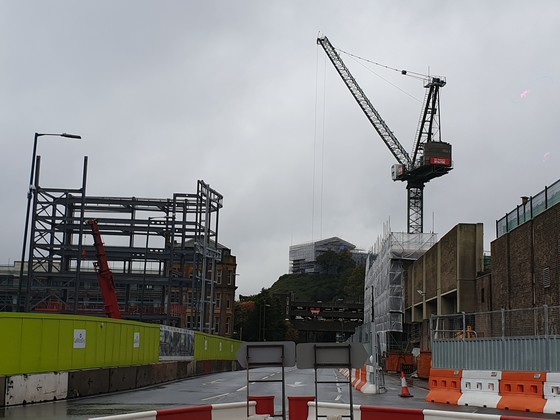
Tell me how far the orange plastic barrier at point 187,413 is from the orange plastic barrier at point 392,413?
7.91ft

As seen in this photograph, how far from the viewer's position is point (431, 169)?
106562mm

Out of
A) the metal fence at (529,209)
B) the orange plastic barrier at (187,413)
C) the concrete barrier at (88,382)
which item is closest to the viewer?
the orange plastic barrier at (187,413)

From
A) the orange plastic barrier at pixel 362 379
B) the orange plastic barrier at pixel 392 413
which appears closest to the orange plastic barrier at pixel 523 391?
the orange plastic barrier at pixel 362 379

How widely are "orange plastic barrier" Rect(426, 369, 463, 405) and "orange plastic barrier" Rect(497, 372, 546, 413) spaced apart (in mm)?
1951

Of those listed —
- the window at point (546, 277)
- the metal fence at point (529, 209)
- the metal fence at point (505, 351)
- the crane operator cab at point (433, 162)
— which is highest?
the crane operator cab at point (433, 162)

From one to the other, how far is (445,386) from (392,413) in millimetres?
12162

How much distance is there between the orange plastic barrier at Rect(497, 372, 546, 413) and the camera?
17.5 meters

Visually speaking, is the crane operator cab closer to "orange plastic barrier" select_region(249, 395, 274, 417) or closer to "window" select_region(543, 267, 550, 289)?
"window" select_region(543, 267, 550, 289)

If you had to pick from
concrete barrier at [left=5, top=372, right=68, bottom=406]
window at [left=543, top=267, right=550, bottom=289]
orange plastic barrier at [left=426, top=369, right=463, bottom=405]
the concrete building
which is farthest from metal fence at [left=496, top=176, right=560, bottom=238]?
concrete barrier at [left=5, top=372, right=68, bottom=406]

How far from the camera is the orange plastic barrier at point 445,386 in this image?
822 inches

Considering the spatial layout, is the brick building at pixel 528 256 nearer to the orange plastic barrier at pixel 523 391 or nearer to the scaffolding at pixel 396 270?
the orange plastic barrier at pixel 523 391

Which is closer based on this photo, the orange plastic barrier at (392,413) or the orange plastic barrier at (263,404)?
the orange plastic barrier at (392,413)

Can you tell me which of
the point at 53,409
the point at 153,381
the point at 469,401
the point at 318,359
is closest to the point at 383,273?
the point at 153,381

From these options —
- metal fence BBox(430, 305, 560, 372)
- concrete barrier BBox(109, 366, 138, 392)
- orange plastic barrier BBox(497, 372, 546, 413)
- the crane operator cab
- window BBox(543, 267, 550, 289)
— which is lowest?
concrete barrier BBox(109, 366, 138, 392)
